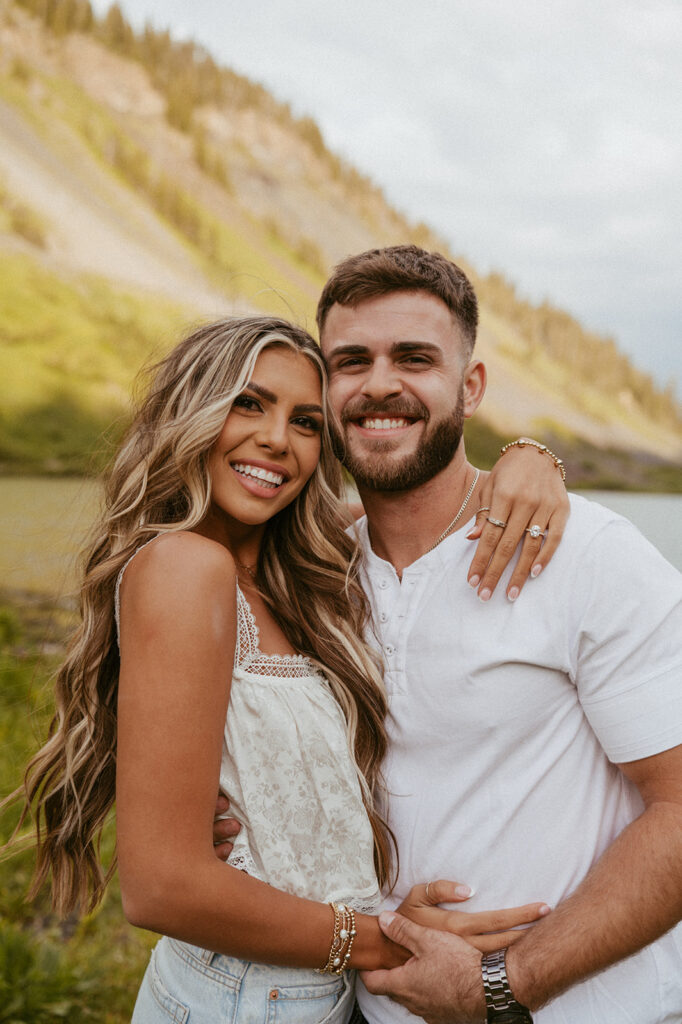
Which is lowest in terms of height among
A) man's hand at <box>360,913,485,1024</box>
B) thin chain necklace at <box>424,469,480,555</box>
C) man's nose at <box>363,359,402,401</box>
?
man's hand at <box>360,913,485,1024</box>

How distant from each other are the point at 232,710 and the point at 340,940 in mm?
544

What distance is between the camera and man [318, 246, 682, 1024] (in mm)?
1551

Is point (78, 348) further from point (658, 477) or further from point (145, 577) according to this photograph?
point (145, 577)

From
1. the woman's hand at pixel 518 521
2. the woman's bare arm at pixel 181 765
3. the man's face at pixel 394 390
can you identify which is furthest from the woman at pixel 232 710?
the woman's hand at pixel 518 521

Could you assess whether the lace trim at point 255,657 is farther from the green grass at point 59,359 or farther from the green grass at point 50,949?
the green grass at point 59,359

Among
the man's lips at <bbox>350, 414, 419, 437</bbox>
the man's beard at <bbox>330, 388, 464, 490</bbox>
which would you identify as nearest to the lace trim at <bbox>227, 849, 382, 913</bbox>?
the man's beard at <bbox>330, 388, 464, 490</bbox>

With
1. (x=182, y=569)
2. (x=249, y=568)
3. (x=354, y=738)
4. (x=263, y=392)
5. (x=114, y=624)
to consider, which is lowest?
(x=354, y=738)

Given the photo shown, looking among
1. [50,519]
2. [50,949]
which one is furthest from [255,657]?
[50,519]

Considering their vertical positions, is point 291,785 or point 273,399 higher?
point 273,399

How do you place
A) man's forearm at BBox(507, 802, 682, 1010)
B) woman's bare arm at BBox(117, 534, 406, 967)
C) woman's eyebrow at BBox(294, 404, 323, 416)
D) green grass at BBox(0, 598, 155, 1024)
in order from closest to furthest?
woman's bare arm at BBox(117, 534, 406, 967) → man's forearm at BBox(507, 802, 682, 1010) → woman's eyebrow at BBox(294, 404, 323, 416) → green grass at BBox(0, 598, 155, 1024)

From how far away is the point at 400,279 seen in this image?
213 cm

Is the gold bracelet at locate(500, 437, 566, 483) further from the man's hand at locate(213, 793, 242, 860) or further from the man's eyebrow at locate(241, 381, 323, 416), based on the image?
the man's hand at locate(213, 793, 242, 860)

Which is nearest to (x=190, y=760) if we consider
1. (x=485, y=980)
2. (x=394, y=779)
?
(x=394, y=779)

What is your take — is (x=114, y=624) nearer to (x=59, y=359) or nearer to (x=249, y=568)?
(x=249, y=568)
